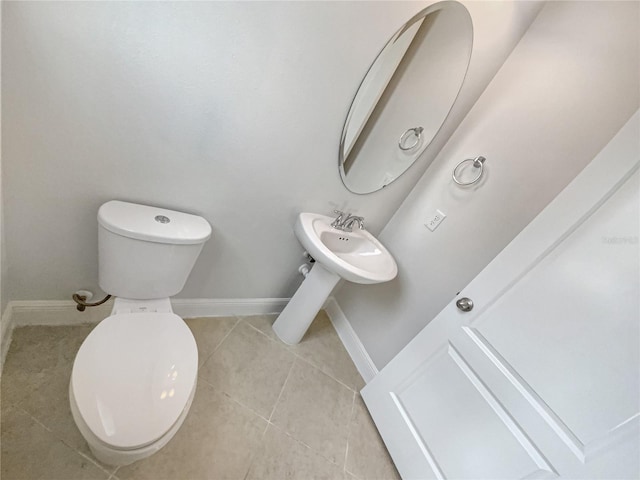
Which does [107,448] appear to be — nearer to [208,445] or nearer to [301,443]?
[208,445]

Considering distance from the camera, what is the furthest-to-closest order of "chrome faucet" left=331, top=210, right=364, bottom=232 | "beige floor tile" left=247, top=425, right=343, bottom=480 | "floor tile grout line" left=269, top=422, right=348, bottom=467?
1. "chrome faucet" left=331, top=210, right=364, bottom=232
2. "floor tile grout line" left=269, top=422, right=348, bottom=467
3. "beige floor tile" left=247, top=425, right=343, bottom=480

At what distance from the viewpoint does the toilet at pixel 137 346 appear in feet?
Answer: 2.50

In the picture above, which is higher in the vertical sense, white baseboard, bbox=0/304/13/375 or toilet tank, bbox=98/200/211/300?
toilet tank, bbox=98/200/211/300

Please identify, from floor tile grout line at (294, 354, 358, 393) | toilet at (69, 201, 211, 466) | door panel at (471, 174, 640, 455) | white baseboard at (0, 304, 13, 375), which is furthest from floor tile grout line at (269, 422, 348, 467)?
white baseboard at (0, 304, 13, 375)

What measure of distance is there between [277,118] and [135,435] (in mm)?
1072

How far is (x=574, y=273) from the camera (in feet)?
2.83

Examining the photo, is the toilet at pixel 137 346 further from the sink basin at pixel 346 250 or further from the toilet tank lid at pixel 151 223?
the sink basin at pixel 346 250

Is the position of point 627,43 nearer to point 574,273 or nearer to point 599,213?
point 599,213

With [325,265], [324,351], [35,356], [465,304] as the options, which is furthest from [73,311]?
[465,304]

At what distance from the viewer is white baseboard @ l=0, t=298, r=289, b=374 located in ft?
3.99

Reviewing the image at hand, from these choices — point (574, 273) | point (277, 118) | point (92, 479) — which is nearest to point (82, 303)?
point (92, 479)

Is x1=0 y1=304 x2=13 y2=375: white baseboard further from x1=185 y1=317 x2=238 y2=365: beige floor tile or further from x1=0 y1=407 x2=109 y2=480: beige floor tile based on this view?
x1=185 y1=317 x2=238 y2=365: beige floor tile

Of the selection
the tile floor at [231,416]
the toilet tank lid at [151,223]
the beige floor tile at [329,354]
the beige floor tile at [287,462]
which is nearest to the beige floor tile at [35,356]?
the tile floor at [231,416]

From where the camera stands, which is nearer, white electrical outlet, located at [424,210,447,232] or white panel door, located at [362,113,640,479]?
white panel door, located at [362,113,640,479]
